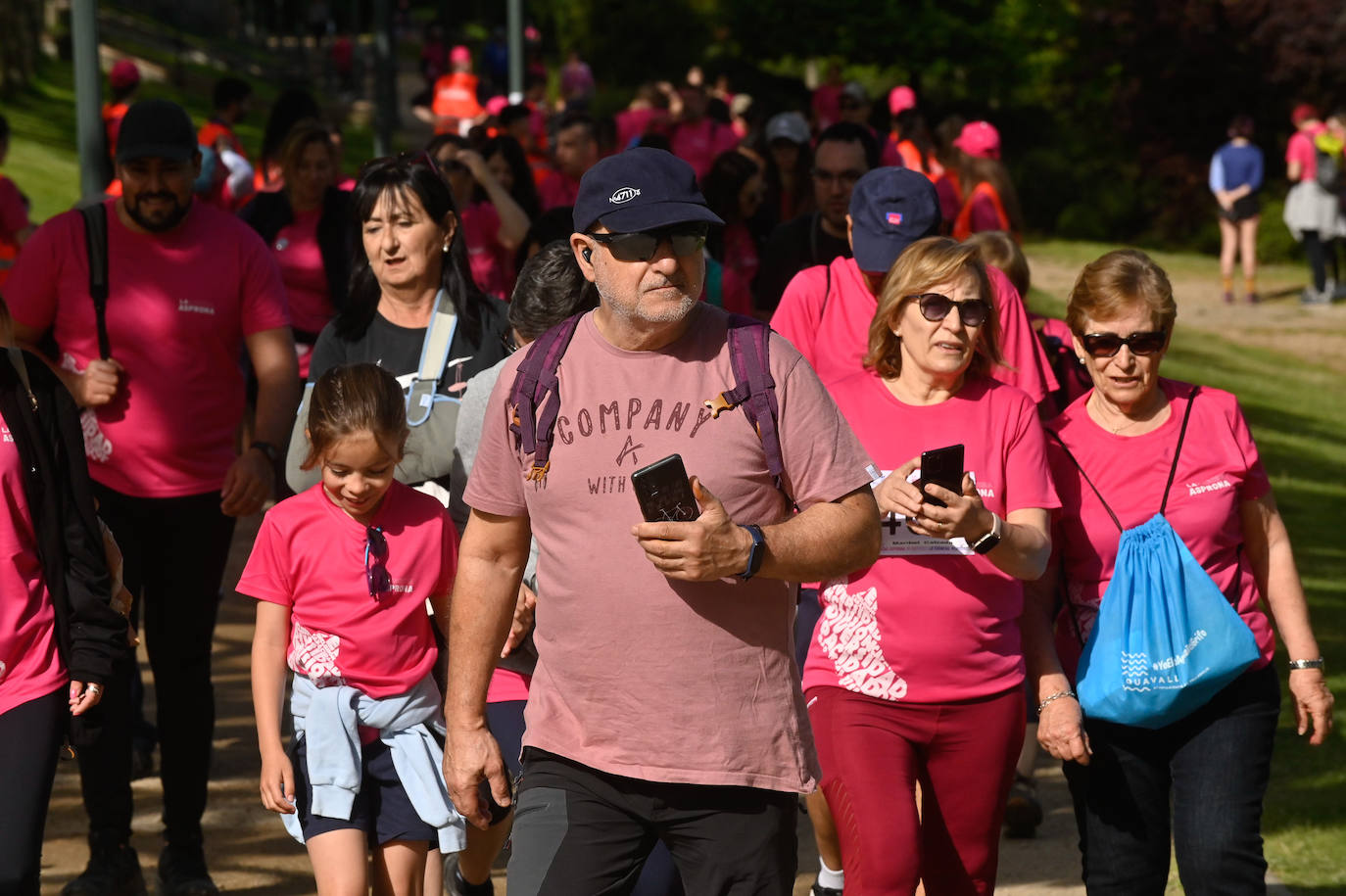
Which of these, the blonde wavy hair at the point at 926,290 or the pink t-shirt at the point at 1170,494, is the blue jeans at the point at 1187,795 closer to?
the pink t-shirt at the point at 1170,494

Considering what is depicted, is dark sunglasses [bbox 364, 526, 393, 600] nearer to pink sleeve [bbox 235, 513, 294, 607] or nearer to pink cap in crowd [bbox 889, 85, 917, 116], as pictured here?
pink sleeve [bbox 235, 513, 294, 607]

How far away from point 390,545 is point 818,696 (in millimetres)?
1141

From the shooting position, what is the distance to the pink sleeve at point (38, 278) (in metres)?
5.38

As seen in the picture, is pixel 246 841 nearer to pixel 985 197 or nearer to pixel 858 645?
pixel 858 645

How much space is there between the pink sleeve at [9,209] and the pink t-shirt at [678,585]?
21.7ft

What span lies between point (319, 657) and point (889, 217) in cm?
220

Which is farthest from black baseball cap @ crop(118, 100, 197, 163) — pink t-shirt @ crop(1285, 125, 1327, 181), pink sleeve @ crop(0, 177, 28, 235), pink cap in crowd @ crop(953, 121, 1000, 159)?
pink t-shirt @ crop(1285, 125, 1327, 181)

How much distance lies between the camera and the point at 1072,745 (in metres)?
4.27

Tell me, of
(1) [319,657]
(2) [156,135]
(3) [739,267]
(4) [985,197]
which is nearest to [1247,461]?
(1) [319,657]

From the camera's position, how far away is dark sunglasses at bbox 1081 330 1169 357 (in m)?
4.45

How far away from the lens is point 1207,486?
14.4 ft

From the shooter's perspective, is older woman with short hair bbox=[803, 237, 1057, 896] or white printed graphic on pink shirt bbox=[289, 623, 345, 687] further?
white printed graphic on pink shirt bbox=[289, 623, 345, 687]

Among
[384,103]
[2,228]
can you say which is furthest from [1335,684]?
[384,103]

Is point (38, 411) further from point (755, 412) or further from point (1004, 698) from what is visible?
point (1004, 698)
